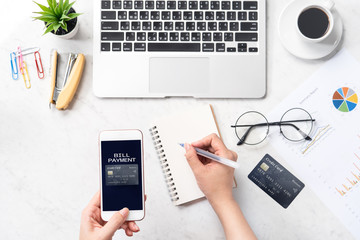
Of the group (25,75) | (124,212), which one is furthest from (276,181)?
(25,75)

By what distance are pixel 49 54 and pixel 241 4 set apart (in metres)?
0.50

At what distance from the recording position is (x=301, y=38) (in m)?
0.97

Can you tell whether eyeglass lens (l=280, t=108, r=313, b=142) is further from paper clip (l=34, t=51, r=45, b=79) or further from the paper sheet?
paper clip (l=34, t=51, r=45, b=79)

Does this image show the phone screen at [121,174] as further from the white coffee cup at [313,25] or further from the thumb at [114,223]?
the white coffee cup at [313,25]

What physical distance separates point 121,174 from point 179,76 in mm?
281

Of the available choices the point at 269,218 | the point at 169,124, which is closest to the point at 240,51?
the point at 169,124

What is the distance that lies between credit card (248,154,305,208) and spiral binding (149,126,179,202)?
0.19 m

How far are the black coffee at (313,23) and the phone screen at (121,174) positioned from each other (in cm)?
47

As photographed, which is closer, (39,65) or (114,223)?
(114,223)

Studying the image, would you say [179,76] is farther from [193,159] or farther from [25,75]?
[25,75]

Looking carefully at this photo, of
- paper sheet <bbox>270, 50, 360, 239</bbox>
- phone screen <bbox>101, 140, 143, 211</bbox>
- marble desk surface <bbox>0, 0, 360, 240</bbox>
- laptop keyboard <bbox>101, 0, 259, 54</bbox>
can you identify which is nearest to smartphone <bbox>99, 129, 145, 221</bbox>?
phone screen <bbox>101, 140, 143, 211</bbox>

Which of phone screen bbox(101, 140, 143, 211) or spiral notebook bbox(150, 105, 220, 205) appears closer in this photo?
phone screen bbox(101, 140, 143, 211)

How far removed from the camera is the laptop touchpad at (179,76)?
38.7 inches

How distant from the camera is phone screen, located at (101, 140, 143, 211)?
2.88 ft
